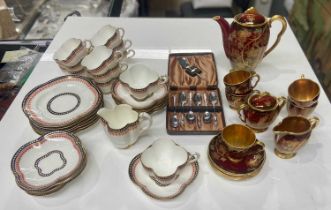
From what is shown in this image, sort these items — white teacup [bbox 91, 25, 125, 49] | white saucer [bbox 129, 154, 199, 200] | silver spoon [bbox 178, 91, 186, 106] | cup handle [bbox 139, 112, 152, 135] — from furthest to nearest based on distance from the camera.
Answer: white teacup [bbox 91, 25, 125, 49]
silver spoon [bbox 178, 91, 186, 106]
cup handle [bbox 139, 112, 152, 135]
white saucer [bbox 129, 154, 199, 200]

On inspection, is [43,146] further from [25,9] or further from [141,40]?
[25,9]

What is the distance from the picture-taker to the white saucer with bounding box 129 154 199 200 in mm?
698

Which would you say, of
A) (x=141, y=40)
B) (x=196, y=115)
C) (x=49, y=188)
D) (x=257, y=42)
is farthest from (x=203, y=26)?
(x=49, y=188)

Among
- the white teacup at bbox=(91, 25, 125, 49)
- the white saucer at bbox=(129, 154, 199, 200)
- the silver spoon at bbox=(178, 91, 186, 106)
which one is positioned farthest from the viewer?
the white teacup at bbox=(91, 25, 125, 49)

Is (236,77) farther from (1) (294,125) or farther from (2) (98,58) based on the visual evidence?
(2) (98,58)

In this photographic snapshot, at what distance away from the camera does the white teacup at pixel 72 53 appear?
98cm

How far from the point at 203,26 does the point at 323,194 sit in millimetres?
766

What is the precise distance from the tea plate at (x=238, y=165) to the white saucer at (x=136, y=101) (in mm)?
219

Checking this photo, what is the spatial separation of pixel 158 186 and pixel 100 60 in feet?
1.46

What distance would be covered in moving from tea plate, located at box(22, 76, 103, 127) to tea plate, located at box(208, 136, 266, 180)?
34 centimetres

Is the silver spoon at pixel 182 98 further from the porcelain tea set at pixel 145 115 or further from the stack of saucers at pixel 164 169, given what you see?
the stack of saucers at pixel 164 169

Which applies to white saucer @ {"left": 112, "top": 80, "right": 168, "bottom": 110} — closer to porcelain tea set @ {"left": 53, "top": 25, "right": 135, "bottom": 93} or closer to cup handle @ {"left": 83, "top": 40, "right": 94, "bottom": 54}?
porcelain tea set @ {"left": 53, "top": 25, "right": 135, "bottom": 93}

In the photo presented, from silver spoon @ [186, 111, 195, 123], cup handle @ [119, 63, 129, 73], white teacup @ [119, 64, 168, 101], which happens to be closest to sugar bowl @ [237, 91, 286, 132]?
silver spoon @ [186, 111, 195, 123]

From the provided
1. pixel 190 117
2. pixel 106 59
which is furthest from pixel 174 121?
pixel 106 59
